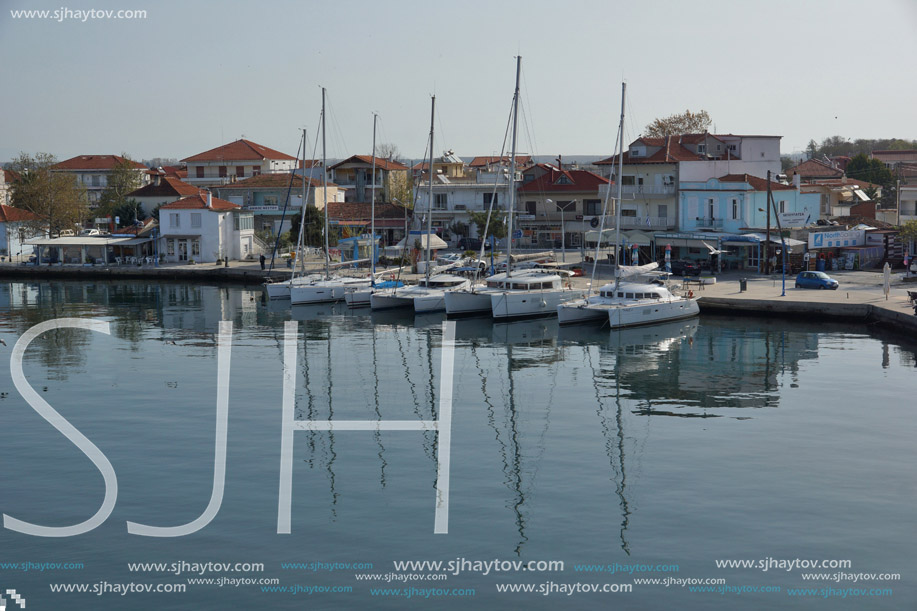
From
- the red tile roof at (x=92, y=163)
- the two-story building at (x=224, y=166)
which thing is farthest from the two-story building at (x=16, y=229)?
the red tile roof at (x=92, y=163)

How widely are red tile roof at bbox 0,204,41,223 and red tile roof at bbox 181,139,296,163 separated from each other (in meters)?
27.6

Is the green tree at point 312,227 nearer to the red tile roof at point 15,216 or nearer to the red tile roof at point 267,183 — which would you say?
the red tile roof at point 267,183

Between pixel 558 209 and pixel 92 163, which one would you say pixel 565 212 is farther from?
pixel 92 163

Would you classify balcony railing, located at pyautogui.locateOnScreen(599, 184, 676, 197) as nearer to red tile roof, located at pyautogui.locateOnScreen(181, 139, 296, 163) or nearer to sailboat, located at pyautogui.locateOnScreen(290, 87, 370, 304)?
sailboat, located at pyautogui.locateOnScreen(290, 87, 370, 304)

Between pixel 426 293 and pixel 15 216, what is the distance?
52494 millimetres

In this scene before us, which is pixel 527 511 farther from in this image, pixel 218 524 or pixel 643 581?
pixel 218 524

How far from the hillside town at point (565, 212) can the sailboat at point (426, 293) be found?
4083mm

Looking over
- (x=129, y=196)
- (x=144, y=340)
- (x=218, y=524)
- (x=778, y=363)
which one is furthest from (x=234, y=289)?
(x=218, y=524)

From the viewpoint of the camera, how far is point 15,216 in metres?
88.9

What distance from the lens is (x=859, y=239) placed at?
63844mm

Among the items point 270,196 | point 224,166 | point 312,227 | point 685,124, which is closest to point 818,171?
point 685,124

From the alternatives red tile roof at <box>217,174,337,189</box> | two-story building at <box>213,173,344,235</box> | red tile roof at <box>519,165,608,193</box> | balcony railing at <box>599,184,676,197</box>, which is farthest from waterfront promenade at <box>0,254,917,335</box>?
red tile roof at <box>217,174,337,189</box>

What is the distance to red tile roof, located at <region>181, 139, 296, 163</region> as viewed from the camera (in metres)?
114

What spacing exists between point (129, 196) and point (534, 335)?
61.8 meters
